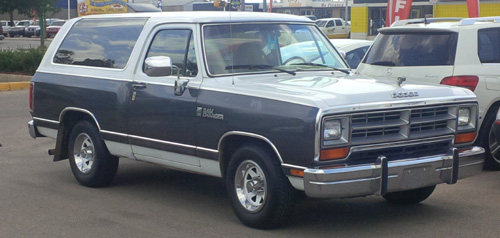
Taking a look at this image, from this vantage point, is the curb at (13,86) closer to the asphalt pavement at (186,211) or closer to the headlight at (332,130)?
the asphalt pavement at (186,211)

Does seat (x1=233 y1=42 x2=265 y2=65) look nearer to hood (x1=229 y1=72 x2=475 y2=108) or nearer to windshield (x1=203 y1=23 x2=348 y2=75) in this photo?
windshield (x1=203 y1=23 x2=348 y2=75)

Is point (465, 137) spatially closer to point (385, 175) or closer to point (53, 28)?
point (385, 175)

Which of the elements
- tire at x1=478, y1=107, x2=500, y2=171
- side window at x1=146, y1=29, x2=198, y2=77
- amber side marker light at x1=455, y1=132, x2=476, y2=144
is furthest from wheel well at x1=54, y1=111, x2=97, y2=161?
tire at x1=478, y1=107, x2=500, y2=171

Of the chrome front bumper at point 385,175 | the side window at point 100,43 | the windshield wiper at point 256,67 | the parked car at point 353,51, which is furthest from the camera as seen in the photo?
the parked car at point 353,51

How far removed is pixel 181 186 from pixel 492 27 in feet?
13.9

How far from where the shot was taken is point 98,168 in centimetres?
856

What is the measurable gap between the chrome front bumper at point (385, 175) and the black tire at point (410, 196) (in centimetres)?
71

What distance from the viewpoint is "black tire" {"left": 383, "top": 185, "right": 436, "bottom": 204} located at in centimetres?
757

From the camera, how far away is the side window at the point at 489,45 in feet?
30.9

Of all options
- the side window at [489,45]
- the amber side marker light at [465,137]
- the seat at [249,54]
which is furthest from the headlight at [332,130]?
the side window at [489,45]

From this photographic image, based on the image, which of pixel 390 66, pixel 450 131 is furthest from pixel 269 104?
pixel 390 66

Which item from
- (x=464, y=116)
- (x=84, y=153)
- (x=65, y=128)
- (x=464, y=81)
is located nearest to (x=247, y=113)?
(x=464, y=116)

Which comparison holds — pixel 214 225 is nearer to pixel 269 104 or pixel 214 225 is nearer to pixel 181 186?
pixel 269 104

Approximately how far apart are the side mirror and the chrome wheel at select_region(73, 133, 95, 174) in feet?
5.45
